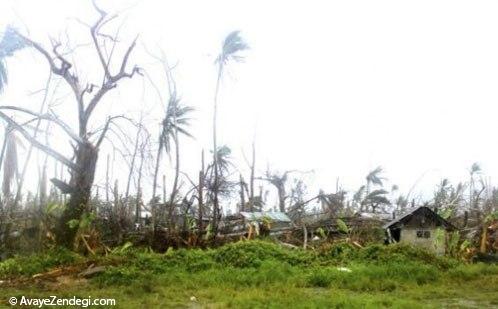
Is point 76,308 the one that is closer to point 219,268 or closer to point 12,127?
point 219,268

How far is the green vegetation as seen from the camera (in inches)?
414

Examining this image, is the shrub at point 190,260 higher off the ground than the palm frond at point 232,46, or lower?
lower

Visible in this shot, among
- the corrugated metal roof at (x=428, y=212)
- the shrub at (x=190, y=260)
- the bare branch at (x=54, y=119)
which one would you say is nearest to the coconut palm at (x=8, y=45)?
the bare branch at (x=54, y=119)

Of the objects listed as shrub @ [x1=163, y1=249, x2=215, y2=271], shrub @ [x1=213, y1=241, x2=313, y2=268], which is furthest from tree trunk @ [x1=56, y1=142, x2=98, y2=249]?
shrub @ [x1=213, y1=241, x2=313, y2=268]

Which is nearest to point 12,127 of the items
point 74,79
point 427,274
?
point 74,79

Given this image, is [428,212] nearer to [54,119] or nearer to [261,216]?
[261,216]

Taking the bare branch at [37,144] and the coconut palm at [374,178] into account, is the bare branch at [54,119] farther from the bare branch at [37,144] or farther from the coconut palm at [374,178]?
the coconut palm at [374,178]

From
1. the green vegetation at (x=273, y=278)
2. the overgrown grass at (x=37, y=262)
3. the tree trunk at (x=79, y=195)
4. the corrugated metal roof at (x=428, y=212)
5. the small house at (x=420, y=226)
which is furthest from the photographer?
the small house at (x=420, y=226)

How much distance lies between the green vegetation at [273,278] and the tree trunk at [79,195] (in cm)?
111

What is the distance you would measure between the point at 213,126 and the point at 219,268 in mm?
9195

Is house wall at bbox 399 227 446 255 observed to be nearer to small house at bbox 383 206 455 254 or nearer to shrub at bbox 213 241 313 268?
small house at bbox 383 206 455 254

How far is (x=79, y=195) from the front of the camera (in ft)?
51.3

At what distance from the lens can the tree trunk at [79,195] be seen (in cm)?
1546

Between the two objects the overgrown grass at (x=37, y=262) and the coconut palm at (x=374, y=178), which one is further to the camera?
the coconut palm at (x=374, y=178)
